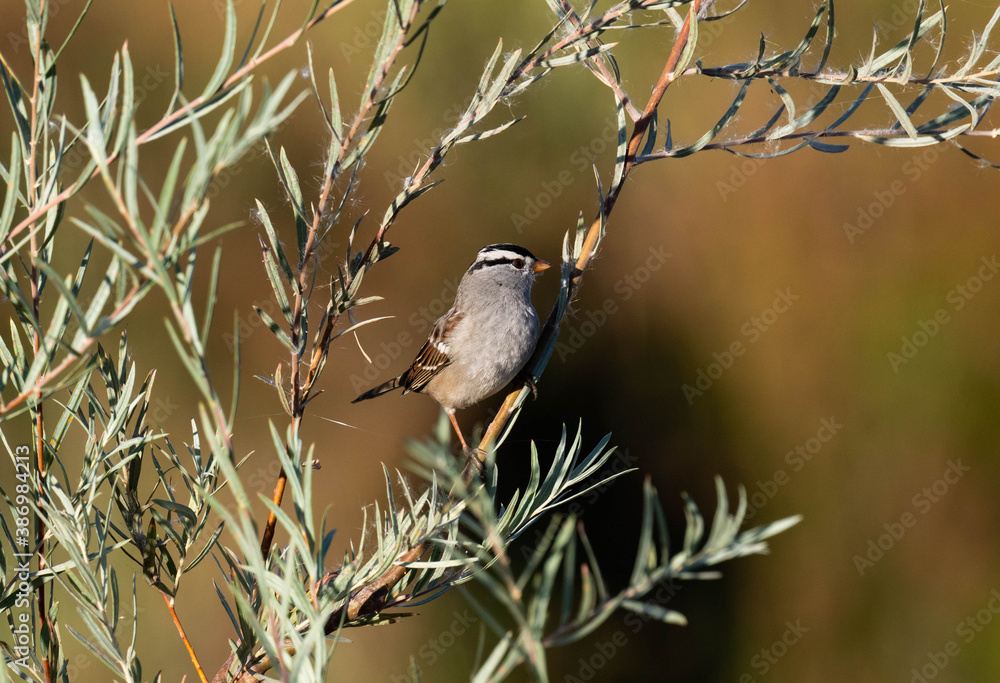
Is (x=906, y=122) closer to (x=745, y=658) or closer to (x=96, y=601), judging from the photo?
(x=96, y=601)

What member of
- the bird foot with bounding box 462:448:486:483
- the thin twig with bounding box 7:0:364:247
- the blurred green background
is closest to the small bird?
the blurred green background

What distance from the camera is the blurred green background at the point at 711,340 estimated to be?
5.91ft

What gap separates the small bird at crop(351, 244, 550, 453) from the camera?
1510 millimetres

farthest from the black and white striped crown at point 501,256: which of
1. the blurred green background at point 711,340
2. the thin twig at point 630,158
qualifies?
the thin twig at point 630,158

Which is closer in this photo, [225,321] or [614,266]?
[225,321]

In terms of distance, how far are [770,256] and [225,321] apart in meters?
1.39

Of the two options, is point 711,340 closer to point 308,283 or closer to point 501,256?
point 501,256

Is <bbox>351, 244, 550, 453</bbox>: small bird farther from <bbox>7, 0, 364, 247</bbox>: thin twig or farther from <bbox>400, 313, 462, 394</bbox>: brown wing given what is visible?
<bbox>7, 0, 364, 247</bbox>: thin twig

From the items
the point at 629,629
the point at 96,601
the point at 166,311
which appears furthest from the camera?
the point at 629,629

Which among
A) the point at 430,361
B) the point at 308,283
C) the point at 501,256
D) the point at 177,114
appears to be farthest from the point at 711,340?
the point at 177,114

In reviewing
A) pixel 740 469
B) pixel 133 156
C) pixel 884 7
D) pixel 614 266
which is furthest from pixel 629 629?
pixel 133 156

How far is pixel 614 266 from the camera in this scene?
1.97 m

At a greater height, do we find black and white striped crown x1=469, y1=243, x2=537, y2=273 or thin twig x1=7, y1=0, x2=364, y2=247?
black and white striped crown x1=469, y1=243, x2=537, y2=273

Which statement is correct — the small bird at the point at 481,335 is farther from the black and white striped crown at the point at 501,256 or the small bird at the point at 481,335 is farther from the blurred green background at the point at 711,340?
the blurred green background at the point at 711,340
